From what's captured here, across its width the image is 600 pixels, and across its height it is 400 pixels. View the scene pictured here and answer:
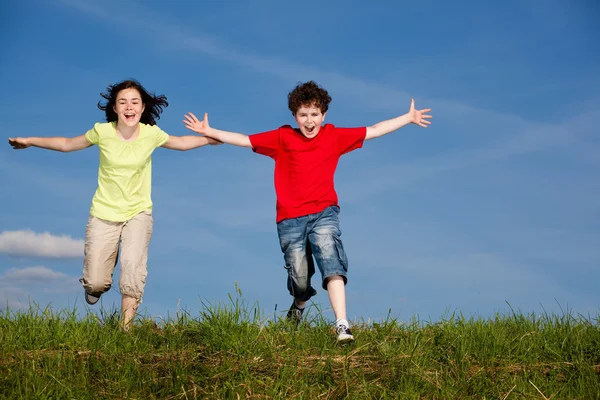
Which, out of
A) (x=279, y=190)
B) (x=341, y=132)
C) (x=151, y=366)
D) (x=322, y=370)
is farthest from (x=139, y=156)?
(x=322, y=370)

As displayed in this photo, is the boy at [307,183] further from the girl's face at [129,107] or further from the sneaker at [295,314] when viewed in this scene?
the girl's face at [129,107]

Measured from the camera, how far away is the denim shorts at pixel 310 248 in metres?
7.30

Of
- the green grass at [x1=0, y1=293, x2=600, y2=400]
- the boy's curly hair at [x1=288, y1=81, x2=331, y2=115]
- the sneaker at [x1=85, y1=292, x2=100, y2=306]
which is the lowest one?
the green grass at [x1=0, y1=293, x2=600, y2=400]

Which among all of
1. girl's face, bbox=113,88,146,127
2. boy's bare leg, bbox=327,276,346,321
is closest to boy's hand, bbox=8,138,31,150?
girl's face, bbox=113,88,146,127

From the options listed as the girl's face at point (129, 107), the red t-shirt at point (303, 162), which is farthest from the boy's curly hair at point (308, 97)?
the girl's face at point (129, 107)

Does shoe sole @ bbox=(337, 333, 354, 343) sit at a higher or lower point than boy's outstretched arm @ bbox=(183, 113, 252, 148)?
lower

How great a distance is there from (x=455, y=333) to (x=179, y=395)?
3.03m

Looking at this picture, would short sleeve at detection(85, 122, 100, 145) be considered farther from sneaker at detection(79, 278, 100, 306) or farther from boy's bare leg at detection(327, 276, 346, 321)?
boy's bare leg at detection(327, 276, 346, 321)

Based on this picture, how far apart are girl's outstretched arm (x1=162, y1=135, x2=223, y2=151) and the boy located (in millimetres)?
333

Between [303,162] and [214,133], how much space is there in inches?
46.9

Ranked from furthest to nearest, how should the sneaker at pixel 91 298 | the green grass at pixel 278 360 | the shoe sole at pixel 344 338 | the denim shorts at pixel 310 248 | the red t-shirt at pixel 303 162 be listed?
the sneaker at pixel 91 298
the red t-shirt at pixel 303 162
the denim shorts at pixel 310 248
the shoe sole at pixel 344 338
the green grass at pixel 278 360

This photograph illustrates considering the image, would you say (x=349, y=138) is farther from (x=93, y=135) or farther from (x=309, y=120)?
(x=93, y=135)

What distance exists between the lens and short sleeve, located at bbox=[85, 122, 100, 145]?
27.4 feet

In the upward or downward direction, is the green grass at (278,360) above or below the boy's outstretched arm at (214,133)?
below
